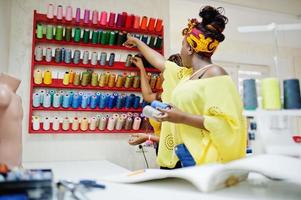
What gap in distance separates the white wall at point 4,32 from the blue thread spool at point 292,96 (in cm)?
184

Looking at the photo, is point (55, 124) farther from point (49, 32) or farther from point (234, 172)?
point (234, 172)

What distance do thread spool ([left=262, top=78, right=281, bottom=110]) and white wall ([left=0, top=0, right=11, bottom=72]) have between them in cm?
178

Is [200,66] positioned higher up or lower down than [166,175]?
higher up

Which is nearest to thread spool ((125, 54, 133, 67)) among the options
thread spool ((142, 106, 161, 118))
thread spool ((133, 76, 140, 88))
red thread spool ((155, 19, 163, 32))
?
thread spool ((133, 76, 140, 88))

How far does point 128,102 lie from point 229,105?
4.18ft

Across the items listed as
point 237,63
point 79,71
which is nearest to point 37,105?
point 79,71

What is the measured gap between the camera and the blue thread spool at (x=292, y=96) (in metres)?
0.94

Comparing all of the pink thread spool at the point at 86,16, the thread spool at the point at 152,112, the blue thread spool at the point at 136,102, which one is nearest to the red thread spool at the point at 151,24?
the pink thread spool at the point at 86,16

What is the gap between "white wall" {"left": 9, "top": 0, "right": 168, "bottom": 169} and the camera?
6.98 ft

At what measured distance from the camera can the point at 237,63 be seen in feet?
15.0

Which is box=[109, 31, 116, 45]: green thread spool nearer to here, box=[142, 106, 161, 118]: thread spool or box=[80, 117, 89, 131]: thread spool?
box=[80, 117, 89, 131]: thread spool

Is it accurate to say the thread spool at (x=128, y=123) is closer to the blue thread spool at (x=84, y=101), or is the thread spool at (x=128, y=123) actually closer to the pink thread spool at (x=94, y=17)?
the blue thread spool at (x=84, y=101)

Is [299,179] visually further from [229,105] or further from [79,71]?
[79,71]

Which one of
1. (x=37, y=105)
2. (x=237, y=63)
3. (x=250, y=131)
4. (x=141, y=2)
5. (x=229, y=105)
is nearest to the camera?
(x=229, y=105)
